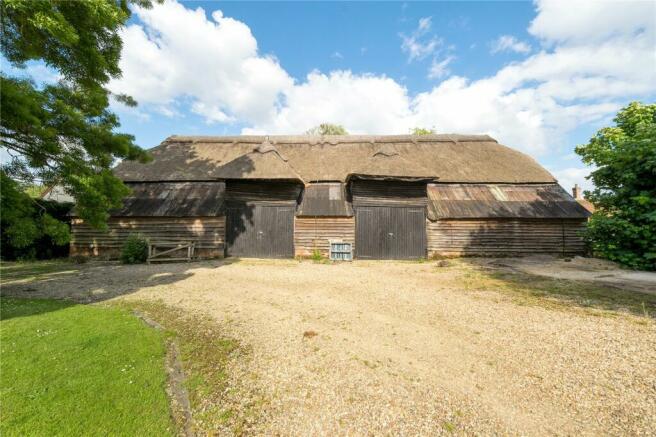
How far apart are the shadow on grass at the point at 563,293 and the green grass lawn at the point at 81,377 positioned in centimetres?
795

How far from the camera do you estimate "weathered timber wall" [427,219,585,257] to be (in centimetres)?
1535

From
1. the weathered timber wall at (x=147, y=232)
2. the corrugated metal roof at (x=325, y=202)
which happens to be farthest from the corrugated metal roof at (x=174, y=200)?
the corrugated metal roof at (x=325, y=202)

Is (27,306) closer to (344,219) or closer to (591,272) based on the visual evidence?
(344,219)

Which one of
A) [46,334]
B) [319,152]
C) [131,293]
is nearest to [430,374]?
[46,334]

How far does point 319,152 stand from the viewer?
20.5 meters

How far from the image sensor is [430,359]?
13.7ft

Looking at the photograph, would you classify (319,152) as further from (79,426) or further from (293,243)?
(79,426)

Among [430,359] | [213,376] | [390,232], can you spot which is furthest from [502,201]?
[213,376]

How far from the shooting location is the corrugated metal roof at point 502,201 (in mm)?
15414

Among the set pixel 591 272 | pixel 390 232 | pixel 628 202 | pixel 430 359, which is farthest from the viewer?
pixel 390 232

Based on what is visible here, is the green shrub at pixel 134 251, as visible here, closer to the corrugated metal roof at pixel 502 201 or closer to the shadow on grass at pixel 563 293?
the shadow on grass at pixel 563 293

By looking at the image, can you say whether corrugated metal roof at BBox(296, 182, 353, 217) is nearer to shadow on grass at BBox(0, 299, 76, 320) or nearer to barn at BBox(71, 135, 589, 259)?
barn at BBox(71, 135, 589, 259)

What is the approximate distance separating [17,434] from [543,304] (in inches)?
361

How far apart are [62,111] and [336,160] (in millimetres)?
14404
